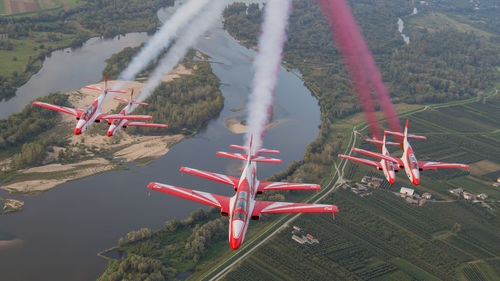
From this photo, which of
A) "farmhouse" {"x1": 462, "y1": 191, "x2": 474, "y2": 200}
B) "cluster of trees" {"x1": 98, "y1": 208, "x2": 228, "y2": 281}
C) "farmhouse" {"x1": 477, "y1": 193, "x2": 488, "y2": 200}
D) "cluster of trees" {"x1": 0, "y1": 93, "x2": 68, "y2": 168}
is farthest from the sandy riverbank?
"farmhouse" {"x1": 477, "y1": 193, "x2": 488, "y2": 200}

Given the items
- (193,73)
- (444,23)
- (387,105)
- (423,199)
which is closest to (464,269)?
(423,199)

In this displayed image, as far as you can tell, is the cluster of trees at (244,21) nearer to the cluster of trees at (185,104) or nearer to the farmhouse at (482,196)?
the cluster of trees at (185,104)

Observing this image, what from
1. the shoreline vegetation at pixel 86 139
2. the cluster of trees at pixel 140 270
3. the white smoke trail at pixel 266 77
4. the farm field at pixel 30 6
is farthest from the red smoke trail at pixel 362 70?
the farm field at pixel 30 6

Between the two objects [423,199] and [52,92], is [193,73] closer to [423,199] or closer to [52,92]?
[52,92]

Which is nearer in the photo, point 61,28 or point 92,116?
point 92,116

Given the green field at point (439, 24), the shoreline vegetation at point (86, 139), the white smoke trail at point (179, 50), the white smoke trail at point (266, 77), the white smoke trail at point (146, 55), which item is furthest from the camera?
the green field at point (439, 24)

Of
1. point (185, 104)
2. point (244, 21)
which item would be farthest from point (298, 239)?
point (244, 21)

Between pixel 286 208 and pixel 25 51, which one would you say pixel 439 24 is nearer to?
pixel 25 51
